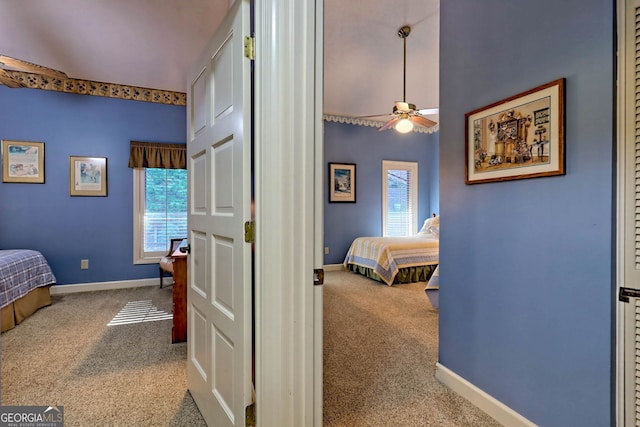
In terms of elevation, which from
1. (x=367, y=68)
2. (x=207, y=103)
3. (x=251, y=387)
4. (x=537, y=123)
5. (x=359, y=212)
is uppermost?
(x=367, y=68)

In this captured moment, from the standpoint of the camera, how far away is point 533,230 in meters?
1.43

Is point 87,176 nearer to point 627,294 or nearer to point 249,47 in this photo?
point 249,47

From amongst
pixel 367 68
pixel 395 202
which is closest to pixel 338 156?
pixel 395 202

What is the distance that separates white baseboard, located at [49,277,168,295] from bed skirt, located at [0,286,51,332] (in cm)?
50

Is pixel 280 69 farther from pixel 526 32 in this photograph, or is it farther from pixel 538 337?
pixel 538 337

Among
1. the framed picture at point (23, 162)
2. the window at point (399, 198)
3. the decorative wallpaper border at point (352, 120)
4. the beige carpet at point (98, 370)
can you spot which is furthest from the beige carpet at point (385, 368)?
the framed picture at point (23, 162)

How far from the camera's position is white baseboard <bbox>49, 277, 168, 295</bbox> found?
3.84m

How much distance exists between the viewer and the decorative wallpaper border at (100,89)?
143 inches

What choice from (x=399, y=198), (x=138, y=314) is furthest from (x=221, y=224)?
(x=399, y=198)

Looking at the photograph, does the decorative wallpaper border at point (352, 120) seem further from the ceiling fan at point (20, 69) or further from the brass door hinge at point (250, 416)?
the brass door hinge at point (250, 416)

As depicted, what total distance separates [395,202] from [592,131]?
4800 millimetres

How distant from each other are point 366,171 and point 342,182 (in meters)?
0.57

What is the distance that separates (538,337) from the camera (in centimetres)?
Result: 141

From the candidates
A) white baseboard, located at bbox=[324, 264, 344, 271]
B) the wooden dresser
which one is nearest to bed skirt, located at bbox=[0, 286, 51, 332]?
the wooden dresser
